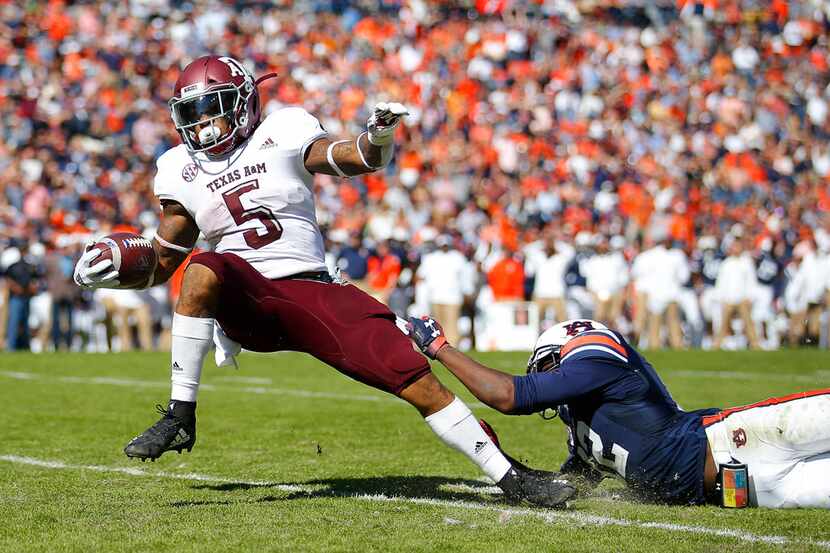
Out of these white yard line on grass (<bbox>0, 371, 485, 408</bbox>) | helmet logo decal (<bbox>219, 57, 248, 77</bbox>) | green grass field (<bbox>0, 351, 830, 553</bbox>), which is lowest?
white yard line on grass (<bbox>0, 371, 485, 408</bbox>)

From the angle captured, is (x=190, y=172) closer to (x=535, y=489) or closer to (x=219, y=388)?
(x=535, y=489)

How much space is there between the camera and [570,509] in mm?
4680

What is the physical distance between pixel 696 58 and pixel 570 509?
20.0 metres

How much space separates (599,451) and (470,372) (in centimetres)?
62

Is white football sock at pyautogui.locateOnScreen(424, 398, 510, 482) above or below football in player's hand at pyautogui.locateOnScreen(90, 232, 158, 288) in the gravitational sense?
below

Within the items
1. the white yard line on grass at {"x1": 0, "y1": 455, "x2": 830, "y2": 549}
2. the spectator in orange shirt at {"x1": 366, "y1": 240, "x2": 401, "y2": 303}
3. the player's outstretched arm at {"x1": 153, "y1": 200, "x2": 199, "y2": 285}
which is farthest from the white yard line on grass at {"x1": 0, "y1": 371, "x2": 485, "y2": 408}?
the spectator in orange shirt at {"x1": 366, "y1": 240, "x2": 401, "y2": 303}

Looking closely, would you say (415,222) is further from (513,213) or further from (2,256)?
(2,256)

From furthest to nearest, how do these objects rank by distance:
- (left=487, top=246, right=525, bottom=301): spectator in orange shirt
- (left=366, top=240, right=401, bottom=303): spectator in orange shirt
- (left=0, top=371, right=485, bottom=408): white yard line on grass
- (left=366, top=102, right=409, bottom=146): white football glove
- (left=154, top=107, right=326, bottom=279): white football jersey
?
(left=487, top=246, right=525, bottom=301): spectator in orange shirt < (left=366, top=240, right=401, bottom=303): spectator in orange shirt < (left=0, top=371, right=485, bottom=408): white yard line on grass < (left=154, top=107, right=326, bottom=279): white football jersey < (left=366, top=102, right=409, bottom=146): white football glove

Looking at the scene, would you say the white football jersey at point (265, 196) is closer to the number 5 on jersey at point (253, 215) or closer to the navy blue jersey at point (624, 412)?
the number 5 on jersey at point (253, 215)

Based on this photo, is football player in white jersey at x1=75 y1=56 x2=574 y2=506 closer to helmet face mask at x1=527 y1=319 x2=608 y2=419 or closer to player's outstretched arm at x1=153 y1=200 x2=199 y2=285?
player's outstretched arm at x1=153 y1=200 x2=199 y2=285

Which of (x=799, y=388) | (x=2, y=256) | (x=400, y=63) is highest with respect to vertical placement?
(x=400, y=63)

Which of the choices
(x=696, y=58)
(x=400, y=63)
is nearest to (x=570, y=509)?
(x=400, y=63)

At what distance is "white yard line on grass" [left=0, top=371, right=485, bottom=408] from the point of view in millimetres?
9602

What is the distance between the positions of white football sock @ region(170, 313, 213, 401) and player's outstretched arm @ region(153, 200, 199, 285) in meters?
0.56
